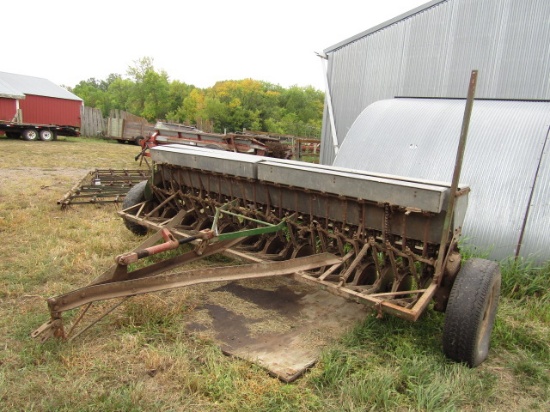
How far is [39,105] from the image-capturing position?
2772 cm

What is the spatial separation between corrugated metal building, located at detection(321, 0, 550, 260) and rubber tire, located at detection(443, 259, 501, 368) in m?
2.29

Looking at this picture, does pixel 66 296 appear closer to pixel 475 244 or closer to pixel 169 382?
pixel 169 382

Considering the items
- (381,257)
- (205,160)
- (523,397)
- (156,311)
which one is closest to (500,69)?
(381,257)

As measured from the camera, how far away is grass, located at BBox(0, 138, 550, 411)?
2.76 metres

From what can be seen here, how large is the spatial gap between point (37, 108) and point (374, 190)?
2970 centimetres

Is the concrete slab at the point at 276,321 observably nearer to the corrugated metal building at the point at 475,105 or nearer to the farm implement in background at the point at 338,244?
the farm implement in background at the point at 338,244

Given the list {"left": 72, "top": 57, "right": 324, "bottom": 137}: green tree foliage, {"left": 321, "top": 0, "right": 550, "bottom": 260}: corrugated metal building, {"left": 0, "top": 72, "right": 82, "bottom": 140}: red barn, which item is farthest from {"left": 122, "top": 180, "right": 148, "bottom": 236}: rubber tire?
{"left": 72, "top": 57, "right": 324, "bottom": 137}: green tree foliage

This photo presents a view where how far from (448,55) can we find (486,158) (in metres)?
3.51

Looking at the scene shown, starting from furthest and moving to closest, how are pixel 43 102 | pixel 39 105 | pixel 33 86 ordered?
pixel 33 86
pixel 43 102
pixel 39 105

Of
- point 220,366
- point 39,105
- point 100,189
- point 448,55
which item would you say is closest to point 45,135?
point 39,105

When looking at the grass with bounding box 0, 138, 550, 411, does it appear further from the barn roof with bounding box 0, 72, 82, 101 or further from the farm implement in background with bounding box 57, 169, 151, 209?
the barn roof with bounding box 0, 72, 82, 101

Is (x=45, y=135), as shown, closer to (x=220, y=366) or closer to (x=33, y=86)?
(x=33, y=86)

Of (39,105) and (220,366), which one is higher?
(39,105)

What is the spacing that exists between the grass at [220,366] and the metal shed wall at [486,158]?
2.64ft
